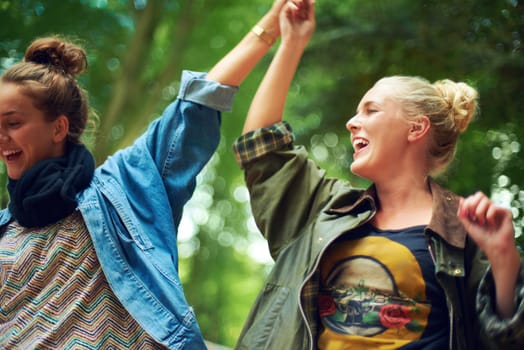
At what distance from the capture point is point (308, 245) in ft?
5.68

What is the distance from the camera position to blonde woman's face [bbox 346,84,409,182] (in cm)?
169

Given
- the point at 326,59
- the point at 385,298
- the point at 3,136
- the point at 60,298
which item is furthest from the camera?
the point at 326,59

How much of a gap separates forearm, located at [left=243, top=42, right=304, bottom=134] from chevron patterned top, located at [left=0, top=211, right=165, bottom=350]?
0.52m

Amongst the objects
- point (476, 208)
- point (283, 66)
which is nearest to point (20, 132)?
point (283, 66)

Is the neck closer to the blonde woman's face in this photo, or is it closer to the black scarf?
the blonde woman's face

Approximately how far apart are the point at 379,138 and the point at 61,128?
0.81 metres

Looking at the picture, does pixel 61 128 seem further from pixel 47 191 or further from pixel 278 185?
pixel 278 185

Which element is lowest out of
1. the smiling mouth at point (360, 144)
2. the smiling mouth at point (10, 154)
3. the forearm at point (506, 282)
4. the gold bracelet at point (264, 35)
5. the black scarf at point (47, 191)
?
the forearm at point (506, 282)

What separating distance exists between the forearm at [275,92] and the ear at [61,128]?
462mm

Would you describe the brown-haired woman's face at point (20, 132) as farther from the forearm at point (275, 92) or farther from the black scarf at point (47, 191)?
the forearm at point (275, 92)

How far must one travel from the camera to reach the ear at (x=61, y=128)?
182cm

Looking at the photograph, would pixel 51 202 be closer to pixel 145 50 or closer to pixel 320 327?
pixel 320 327

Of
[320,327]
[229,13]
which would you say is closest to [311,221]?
[320,327]

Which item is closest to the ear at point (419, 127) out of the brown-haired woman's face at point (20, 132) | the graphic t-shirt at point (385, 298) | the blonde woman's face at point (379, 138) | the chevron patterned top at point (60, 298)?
the blonde woman's face at point (379, 138)
